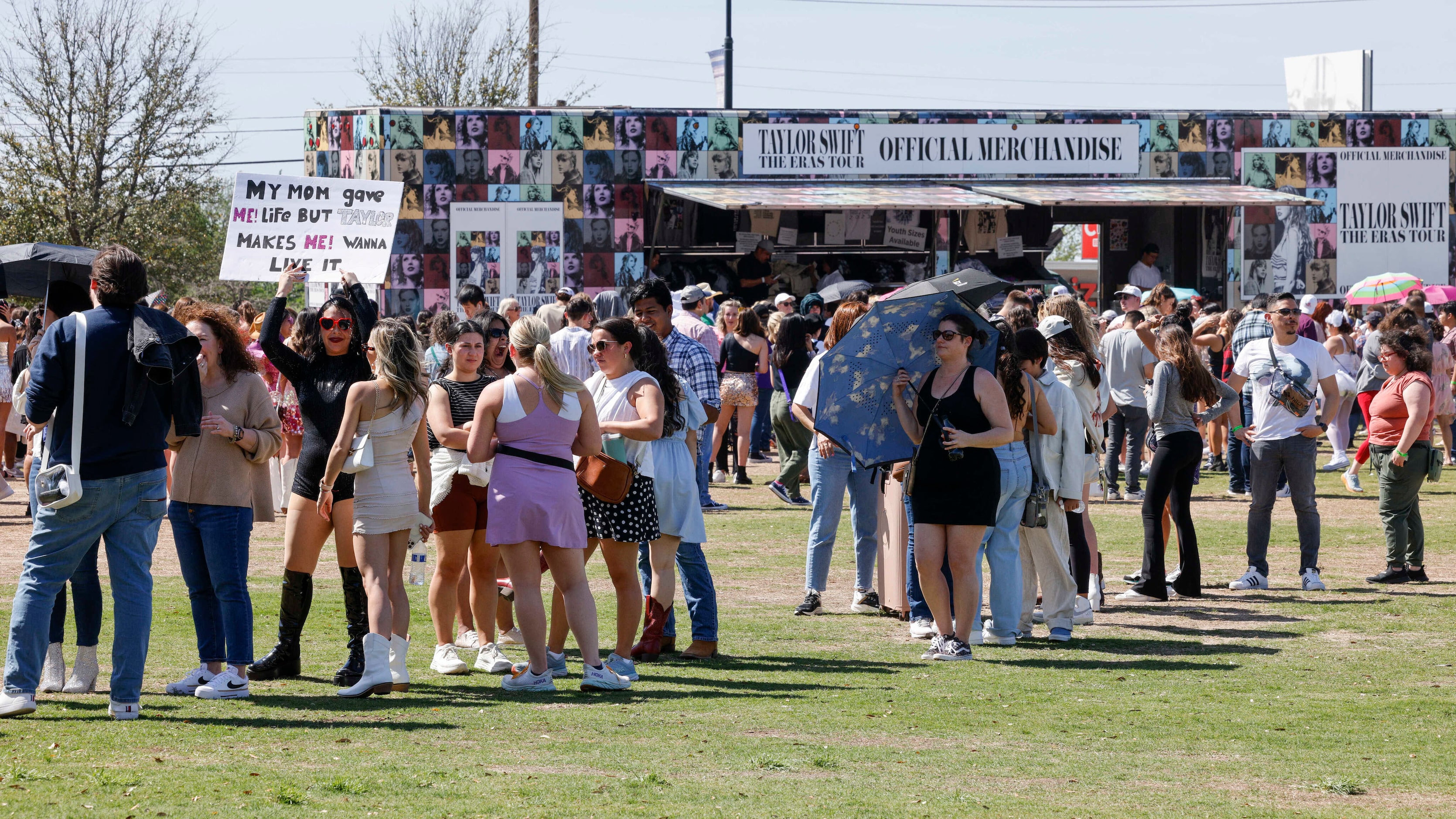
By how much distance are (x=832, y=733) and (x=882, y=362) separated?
249cm

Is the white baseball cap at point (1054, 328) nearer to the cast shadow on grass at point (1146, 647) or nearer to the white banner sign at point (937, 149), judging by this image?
the cast shadow on grass at point (1146, 647)

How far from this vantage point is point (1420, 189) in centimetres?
2572

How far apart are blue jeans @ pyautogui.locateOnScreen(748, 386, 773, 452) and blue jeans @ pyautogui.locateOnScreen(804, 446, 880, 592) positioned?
8867 mm

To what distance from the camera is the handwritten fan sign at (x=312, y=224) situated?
52.4 ft

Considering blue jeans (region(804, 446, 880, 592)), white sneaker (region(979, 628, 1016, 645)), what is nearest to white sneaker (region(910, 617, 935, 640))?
white sneaker (region(979, 628, 1016, 645))

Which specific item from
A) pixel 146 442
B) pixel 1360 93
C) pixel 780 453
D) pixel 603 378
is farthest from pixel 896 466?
pixel 1360 93

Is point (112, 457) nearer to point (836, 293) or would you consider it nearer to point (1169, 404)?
point (1169, 404)

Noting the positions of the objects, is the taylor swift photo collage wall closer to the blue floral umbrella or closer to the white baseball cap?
the white baseball cap

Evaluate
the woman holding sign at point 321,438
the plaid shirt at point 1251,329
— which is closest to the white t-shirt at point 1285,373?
the plaid shirt at point 1251,329

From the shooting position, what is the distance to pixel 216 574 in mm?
7238

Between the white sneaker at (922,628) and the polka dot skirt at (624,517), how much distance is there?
80.2 inches

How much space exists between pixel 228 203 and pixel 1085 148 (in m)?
29.7

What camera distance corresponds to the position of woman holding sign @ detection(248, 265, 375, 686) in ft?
24.2

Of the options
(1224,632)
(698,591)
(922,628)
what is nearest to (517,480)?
(698,591)
